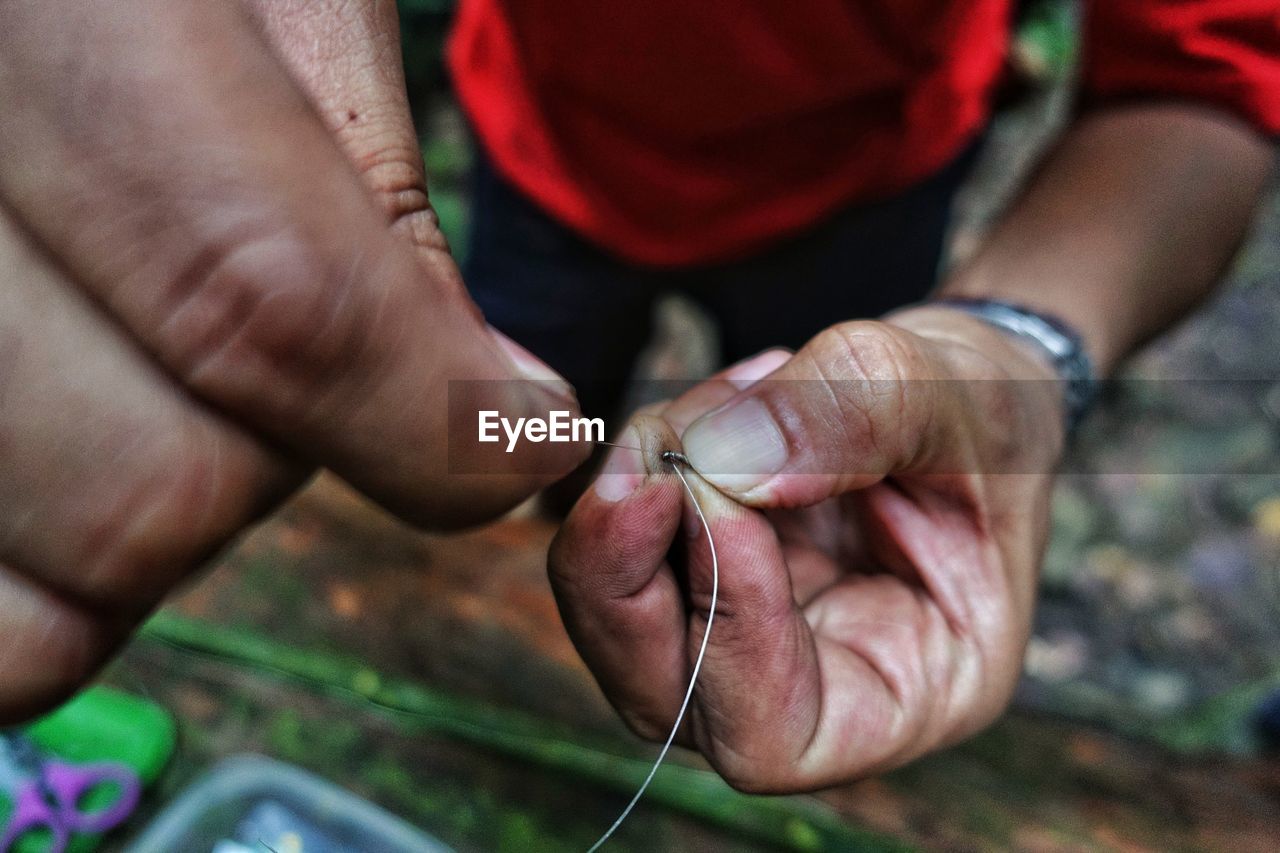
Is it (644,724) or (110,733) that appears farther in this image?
(110,733)

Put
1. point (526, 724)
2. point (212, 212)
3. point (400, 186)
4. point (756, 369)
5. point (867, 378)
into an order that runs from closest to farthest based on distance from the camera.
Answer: point (212, 212) → point (400, 186) → point (867, 378) → point (756, 369) → point (526, 724)

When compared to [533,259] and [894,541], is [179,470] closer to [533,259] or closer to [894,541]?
[894,541]

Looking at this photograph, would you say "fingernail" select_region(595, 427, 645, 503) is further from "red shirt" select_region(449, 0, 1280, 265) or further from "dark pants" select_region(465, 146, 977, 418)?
"dark pants" select_region(465, 146, 977, 418)

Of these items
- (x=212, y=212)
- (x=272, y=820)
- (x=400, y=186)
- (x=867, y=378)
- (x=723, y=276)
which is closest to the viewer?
(x=212, y=212)

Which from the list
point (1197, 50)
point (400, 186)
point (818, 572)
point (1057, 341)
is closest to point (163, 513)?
point (400, 186)

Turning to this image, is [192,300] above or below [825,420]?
above

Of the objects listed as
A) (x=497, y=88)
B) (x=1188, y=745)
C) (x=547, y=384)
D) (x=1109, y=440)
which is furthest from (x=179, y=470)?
(x=1109, y=440)

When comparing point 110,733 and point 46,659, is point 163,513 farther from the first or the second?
point 110,733
